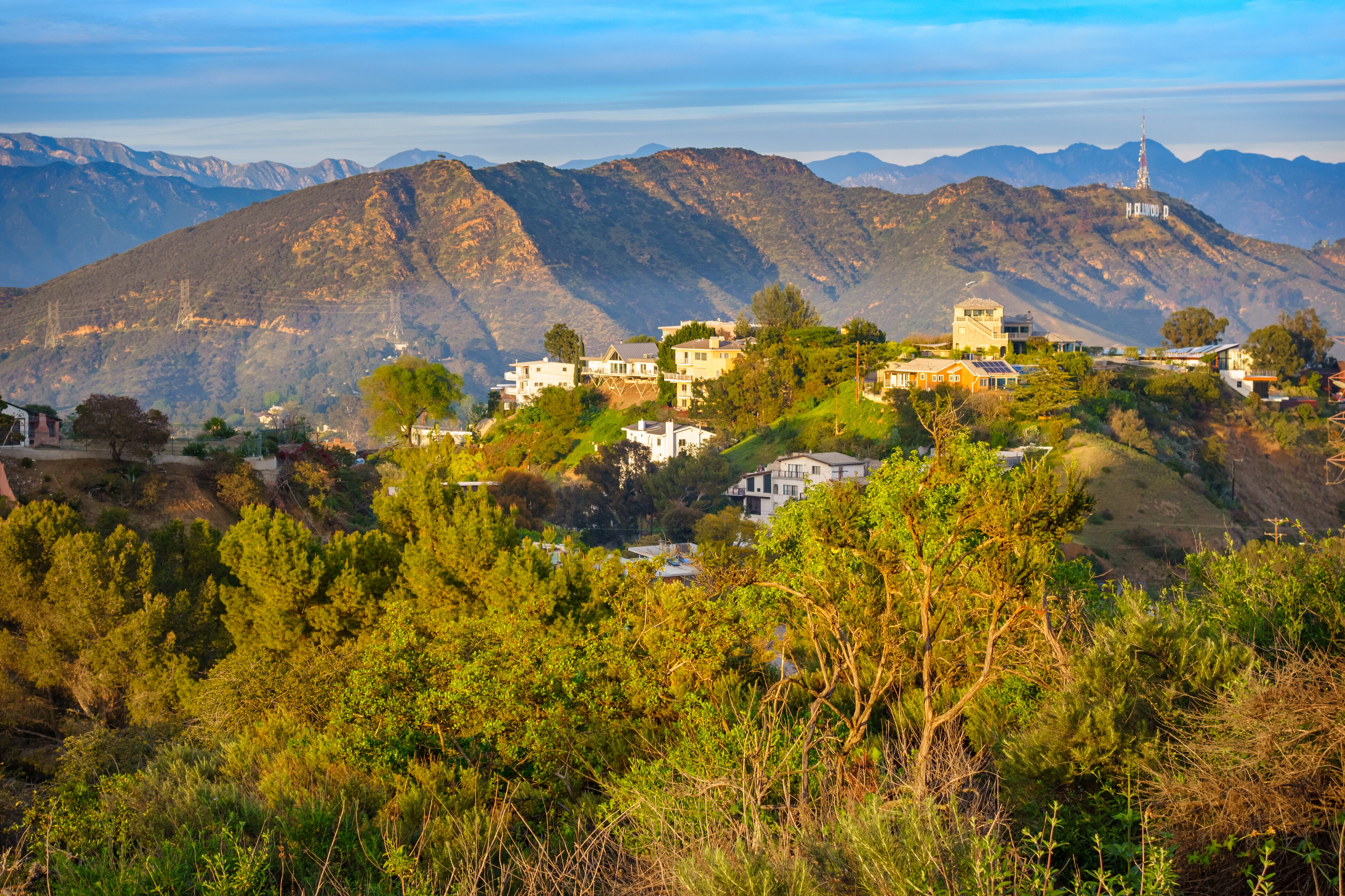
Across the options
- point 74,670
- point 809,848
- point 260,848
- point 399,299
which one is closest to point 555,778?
point 260,848

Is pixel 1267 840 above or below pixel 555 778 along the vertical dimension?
above

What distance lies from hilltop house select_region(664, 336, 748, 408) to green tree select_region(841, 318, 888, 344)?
5805 millimetres

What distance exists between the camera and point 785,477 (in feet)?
141

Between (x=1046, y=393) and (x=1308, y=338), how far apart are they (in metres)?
35.2

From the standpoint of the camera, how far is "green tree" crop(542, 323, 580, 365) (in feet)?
238

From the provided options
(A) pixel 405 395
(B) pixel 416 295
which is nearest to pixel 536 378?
(A) pixel 405 395

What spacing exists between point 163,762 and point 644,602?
4.72 meters

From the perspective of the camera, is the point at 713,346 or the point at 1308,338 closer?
the point at 713,346

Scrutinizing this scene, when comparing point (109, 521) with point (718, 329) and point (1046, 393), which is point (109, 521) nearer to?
point (1046, 393)

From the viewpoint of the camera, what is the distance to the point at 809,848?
514cm

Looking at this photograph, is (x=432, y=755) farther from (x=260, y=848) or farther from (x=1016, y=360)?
(x=1016, y=360)

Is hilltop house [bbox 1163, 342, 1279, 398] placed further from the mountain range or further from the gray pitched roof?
the mountain range

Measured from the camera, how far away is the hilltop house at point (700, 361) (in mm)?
61438

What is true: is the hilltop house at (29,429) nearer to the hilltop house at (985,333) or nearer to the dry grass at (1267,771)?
the dry grass at (1267,771)
